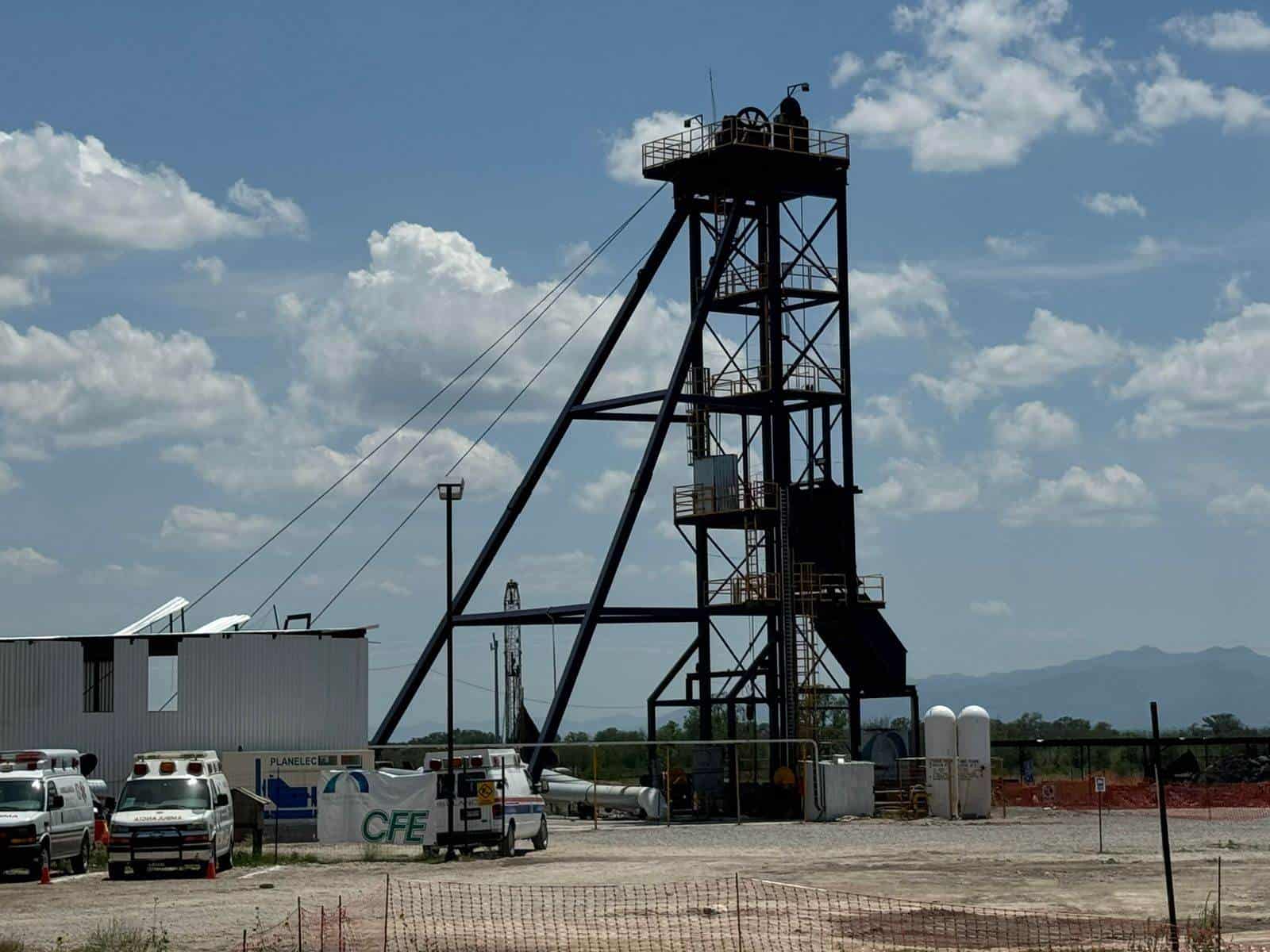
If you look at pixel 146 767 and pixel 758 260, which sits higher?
pixel 758 260

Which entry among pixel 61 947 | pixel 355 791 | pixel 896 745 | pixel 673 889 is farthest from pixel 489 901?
pixel 896 745

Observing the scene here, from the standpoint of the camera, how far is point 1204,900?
91.9ft

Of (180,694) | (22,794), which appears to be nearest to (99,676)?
(180,694)

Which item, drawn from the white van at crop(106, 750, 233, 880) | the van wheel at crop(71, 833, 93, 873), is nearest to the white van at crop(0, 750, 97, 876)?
the van wheel at crop(71, 833, 93, 873)

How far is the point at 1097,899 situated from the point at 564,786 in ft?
98.4

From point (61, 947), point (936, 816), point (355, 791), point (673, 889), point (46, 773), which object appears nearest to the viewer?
point (61, 947)

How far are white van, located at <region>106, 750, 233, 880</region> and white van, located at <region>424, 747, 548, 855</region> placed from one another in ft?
15.2

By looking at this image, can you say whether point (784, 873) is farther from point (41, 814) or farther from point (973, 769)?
point (973, 769)

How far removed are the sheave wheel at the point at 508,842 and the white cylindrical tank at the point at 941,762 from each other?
19.3 metres

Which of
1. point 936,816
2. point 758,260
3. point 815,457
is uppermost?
point 758,260

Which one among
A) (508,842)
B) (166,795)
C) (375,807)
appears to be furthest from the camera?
(375,807)

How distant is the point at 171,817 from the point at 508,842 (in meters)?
7.83

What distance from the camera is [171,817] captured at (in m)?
34.2

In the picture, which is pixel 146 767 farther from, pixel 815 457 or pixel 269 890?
pixel 815 457
